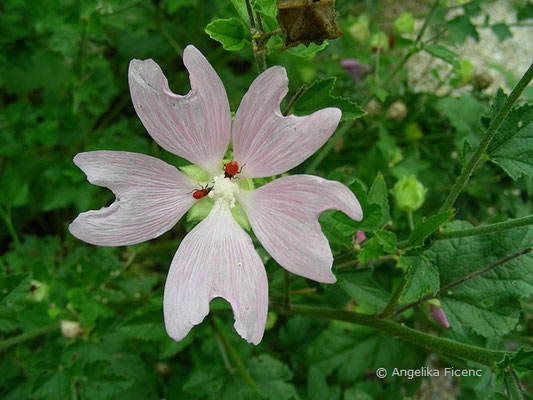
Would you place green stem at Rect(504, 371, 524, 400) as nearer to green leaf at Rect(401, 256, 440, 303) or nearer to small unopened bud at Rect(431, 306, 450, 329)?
green leaf at Rect(401, 256, 440, 303)

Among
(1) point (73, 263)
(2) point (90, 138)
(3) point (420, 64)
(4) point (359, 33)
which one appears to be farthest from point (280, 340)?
(3) point (420, 64)

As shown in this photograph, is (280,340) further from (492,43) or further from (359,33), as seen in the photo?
(492,43)

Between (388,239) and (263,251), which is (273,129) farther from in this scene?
(263,251)

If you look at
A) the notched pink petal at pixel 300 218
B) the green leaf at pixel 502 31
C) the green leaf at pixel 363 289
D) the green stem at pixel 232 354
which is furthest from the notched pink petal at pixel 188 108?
the green leaf at pixel 502 31

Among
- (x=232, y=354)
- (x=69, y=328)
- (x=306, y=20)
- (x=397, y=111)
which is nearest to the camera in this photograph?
(x=306, y=20)

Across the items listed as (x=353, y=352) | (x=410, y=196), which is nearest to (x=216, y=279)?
(x=410, y=196)
